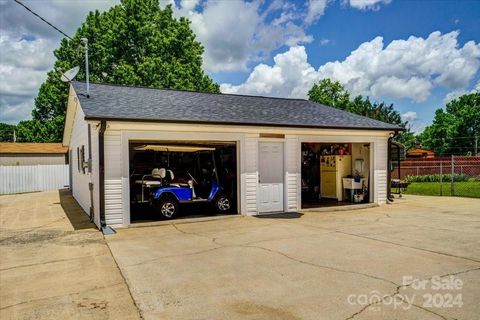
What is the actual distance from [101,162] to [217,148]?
4.52 m

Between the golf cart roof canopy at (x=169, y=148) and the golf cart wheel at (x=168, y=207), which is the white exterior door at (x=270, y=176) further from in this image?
the golf cart wheel at (x=168, y=207)

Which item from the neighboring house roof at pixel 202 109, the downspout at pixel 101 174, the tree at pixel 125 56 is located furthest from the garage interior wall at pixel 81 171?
the tree at pixel 125 56

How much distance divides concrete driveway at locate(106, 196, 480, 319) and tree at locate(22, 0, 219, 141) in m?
22.0

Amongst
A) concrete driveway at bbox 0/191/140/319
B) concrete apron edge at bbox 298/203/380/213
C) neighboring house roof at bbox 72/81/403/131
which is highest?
neighboring house roof at bbox 72/81/403/131

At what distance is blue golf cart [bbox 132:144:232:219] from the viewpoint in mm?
10109

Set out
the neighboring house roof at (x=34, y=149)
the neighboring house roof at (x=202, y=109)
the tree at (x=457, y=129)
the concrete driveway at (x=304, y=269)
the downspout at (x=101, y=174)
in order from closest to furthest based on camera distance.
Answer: the concrete driveway at (x=304, y=269) < the downspout at (x=101, y=174) < the neighboring house roof at (x=202, y=109) < the neighboring house roof at (x=34, y=149) < the tree at (x=457, y=129)

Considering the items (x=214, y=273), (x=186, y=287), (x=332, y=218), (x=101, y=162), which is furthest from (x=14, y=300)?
(x=332, y=218)

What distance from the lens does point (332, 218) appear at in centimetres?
1029

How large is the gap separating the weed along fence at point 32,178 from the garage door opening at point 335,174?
16812 millimetres

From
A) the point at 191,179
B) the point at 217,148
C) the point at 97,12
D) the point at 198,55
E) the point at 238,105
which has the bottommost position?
the point at 191,179

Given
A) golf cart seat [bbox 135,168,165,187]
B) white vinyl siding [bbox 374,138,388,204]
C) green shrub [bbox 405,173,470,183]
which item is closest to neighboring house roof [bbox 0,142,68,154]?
golf cart seat [bbox 135,168,165,187]

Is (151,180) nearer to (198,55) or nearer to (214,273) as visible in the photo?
(214,273)

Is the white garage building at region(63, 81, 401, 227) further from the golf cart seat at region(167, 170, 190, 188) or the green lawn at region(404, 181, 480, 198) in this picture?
the green lawn at region(404, 181, 480, 198)

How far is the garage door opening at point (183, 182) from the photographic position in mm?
10258
